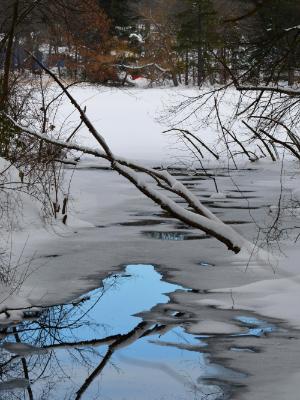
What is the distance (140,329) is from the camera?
7648 mm

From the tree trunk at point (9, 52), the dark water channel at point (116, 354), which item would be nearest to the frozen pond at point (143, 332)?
the dark water channel at point (116, 354)

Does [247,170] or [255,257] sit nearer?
[255,257]

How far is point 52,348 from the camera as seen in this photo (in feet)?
23.6

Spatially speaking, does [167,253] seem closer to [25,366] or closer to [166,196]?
[166,196]

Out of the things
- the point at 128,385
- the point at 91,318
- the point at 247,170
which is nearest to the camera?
the point at 128,385

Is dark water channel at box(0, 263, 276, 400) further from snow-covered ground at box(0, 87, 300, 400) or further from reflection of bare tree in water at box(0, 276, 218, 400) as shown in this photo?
snow-covered ground at box(0, 87, 300, 400)

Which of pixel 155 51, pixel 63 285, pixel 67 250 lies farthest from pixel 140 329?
pixel 155 51

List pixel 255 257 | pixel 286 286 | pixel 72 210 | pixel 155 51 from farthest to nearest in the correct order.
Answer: pixel 155 51 → pixel 72 210 → pixel 255 257 → pixel 286 286

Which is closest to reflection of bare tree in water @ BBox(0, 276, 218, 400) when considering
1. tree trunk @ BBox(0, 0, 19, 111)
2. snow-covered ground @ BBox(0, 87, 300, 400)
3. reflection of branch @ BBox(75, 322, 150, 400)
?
reflection of branch @ BBox(75, 322, 150, 400)

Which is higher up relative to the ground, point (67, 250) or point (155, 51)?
point (155, 51)

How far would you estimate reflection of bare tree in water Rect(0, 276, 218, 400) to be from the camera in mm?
6250

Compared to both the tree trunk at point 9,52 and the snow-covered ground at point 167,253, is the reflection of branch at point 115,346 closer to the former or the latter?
the snow-covered ground at point 167,253

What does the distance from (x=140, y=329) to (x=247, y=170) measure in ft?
58.4

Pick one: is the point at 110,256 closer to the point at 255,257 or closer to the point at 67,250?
the point at 67,250
